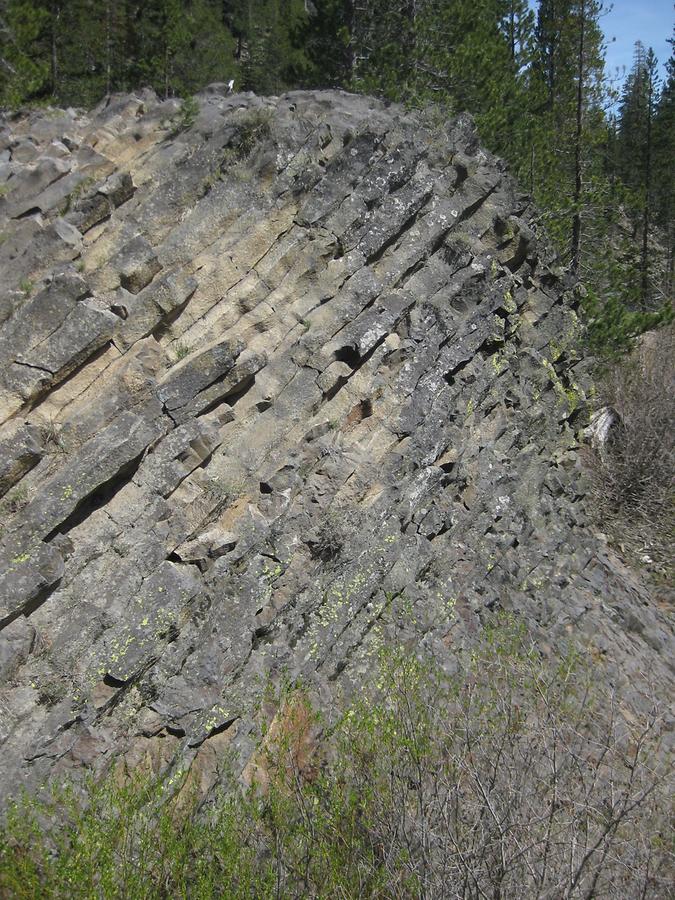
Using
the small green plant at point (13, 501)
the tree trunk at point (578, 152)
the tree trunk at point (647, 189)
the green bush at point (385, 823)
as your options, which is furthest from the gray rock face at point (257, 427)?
A: the tree trunk at point (647, 189)

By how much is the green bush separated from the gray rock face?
599 mm

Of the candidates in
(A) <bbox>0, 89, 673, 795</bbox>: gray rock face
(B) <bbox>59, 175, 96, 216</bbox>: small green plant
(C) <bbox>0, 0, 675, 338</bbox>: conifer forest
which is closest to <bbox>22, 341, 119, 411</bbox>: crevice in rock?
(A) <bbox>0, 89, 673, 795</bbox>: gray rock face

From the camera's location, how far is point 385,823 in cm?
578

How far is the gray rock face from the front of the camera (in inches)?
263

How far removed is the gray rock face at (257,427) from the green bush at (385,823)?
1.97 feet

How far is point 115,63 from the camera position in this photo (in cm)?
2434

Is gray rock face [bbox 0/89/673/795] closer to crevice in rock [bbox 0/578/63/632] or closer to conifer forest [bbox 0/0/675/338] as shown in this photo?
crevice in rock [bbox 0/578/63/632]

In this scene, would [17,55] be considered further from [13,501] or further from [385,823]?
[385,823]

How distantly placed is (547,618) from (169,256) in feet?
22.5

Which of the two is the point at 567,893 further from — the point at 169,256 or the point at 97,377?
the point at 169,256

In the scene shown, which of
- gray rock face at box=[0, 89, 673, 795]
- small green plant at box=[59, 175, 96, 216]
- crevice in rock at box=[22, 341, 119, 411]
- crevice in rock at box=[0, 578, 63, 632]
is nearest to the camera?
crevice in rock at box=[0, 578, 63, 632]

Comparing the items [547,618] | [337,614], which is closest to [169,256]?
[337,614]

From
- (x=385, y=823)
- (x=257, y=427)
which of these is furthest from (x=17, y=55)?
(x=385, y=823)

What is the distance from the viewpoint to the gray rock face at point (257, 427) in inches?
263
